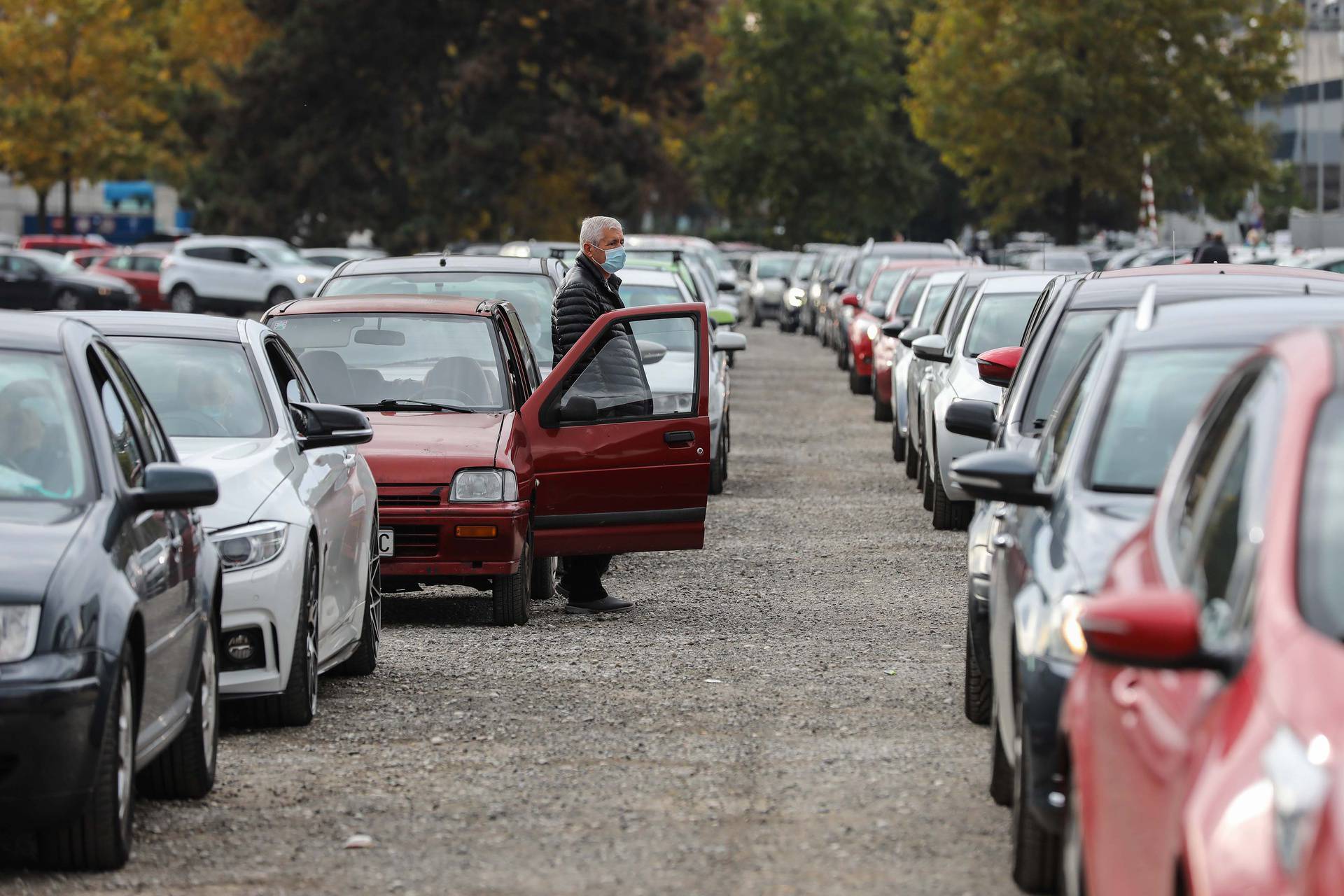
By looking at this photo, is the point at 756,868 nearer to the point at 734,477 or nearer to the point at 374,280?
the point at 374,280

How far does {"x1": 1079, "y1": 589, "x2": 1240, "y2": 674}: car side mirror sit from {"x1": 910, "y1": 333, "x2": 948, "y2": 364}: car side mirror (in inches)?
459

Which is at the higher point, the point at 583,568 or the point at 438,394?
the point at 438,394

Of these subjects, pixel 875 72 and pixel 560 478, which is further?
pixel 875 72

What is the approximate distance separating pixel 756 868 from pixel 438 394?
6240mm

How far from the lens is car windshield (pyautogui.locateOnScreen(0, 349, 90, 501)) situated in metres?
6.87

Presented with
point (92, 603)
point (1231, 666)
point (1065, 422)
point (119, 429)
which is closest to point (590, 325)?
point (119, 429)

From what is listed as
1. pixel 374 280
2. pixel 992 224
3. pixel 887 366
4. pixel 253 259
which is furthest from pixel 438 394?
pixel 992 224

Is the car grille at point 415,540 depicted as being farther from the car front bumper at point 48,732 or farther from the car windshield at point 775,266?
the car windshield at point 775,266

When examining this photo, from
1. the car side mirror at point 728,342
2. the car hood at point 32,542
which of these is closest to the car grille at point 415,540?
the car hood at point 32,542

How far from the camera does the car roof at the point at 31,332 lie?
7.25 metres

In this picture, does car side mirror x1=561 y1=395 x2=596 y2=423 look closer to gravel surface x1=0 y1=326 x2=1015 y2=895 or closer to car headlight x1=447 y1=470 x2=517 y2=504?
car headlight x1=447 y1=470 x2=517 y2=504

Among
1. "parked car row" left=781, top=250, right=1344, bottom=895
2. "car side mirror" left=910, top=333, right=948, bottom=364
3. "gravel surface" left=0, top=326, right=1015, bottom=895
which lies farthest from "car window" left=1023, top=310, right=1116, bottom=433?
"car side mirror" left=910, top=333, right=948, bottom=364

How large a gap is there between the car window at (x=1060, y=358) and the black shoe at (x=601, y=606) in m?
2.47

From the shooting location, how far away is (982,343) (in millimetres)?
16828
